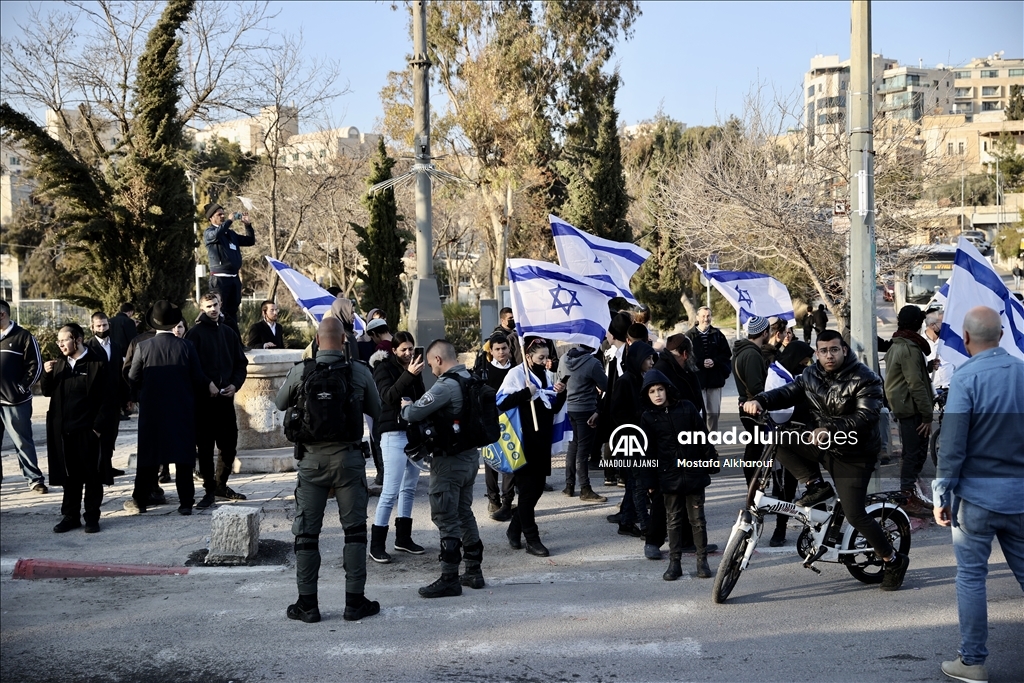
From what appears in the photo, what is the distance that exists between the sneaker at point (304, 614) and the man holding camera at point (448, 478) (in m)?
0.84

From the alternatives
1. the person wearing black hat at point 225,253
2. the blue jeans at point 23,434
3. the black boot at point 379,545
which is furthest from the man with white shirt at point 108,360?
the black boot at point 379,545

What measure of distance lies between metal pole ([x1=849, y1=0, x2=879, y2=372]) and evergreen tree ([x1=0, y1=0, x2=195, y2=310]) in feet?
35.1

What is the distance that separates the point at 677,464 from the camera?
7.14 meters

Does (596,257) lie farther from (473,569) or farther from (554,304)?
(473,569)

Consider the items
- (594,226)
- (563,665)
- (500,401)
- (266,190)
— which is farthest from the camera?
(266,190)

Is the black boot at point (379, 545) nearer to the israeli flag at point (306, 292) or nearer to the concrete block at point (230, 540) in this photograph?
the concrete block at point (230, 540)

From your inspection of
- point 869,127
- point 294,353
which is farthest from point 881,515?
point 294,353

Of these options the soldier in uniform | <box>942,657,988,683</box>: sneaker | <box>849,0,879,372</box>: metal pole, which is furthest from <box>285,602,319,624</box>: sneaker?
<box>849,0,879,372</box>: metal pole

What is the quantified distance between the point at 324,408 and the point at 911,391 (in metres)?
5.52

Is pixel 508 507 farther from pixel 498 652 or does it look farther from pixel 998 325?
pixel 998 325

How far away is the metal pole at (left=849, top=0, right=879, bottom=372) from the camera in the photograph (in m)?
9.40

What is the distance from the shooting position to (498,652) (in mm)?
5859

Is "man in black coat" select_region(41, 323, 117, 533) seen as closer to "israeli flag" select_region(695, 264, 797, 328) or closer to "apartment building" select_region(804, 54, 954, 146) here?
"israeli flag" select_region(695, 264, 797, 328)

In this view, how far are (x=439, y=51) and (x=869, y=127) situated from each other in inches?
954
